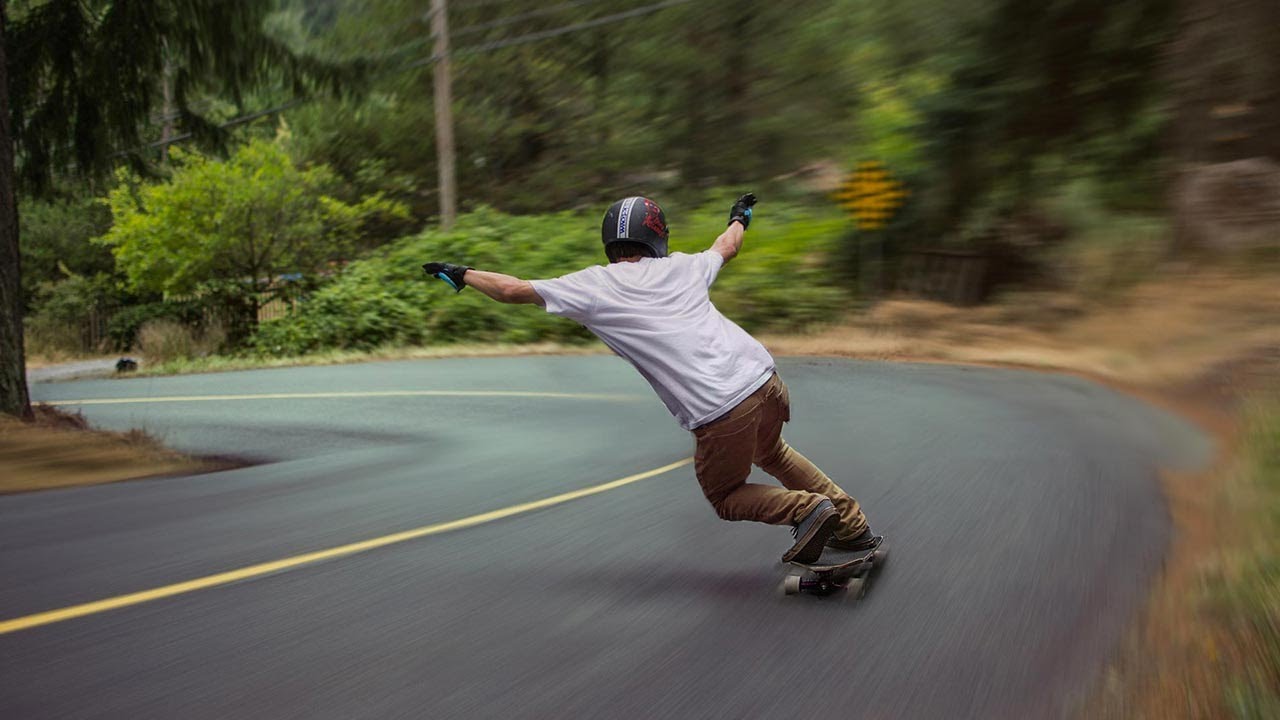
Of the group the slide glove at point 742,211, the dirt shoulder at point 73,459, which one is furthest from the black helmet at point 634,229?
the dirt shoulder at point 73,459

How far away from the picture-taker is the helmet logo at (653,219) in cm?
486

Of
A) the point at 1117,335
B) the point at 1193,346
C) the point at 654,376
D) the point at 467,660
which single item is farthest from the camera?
the point at 1117,335

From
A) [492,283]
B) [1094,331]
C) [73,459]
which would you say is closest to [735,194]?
[1094,331]

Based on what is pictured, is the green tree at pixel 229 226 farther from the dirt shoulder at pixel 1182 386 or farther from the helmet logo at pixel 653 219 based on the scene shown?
the helmet logo at pixel 653 219

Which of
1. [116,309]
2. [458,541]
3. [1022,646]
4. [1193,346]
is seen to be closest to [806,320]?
[1193,346]

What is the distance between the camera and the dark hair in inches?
193

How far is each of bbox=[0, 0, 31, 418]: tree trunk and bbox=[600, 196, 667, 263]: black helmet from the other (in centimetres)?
726

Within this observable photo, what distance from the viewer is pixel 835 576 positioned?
15.8ft

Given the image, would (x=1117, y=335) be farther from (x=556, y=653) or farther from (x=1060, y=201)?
(x=556, y=653)

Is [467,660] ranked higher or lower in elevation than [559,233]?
lower

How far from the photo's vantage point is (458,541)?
6.01m

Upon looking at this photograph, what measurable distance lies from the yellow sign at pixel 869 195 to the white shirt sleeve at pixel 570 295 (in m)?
17.1

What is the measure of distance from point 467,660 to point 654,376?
1.52 m

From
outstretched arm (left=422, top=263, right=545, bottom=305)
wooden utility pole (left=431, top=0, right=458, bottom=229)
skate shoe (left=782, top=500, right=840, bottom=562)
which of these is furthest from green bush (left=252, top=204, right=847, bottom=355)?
outstretched arm (left=422, top=263, right=545, bottom=305)
